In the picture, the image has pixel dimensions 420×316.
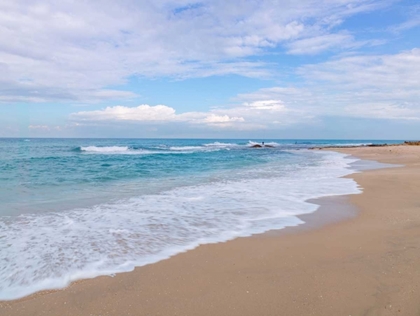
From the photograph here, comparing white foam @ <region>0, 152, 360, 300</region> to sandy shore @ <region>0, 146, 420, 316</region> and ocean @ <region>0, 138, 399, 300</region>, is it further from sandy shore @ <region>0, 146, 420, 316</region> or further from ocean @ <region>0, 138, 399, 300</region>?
sandy shore @ <region>0, 146, 420, 316</region>

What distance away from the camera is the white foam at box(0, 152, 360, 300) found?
419 cm

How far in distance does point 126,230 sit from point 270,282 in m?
3.29

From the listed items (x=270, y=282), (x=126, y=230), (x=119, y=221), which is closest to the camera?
(x=270, y=282)

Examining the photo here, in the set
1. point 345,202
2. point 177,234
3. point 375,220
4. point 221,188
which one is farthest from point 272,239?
point 221,188

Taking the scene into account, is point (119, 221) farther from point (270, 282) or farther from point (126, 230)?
point (270, 282)

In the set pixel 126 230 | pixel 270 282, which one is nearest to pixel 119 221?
pixel 126 230

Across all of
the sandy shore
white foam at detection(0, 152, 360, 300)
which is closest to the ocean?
white foam at detection(0, 152, 360, 300)

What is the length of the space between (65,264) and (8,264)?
2.73 feet

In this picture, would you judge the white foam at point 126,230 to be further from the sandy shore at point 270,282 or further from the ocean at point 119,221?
the sandy shore at point 270,282

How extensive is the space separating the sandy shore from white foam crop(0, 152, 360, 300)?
15.6 inches

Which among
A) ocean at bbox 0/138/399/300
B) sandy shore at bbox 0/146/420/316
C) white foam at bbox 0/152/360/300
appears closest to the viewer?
sandy shore at bbox 0/146/420/316

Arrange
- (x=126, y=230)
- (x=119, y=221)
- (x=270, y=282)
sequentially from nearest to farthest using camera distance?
1. (x=270, y=282)
2. (x=126, y=230)
3. (x=119, y=221)

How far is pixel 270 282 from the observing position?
12.1 feet

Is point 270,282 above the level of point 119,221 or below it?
above
